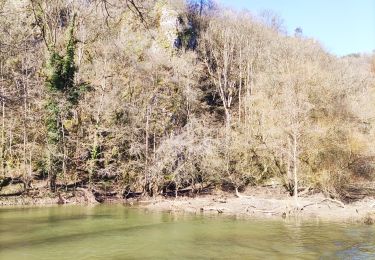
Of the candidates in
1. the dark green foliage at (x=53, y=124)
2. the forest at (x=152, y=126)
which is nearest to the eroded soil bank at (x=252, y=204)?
the forest at (x=152, y=126)

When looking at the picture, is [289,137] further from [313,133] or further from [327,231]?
[327,231]

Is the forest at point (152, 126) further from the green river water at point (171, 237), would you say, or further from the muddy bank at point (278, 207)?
the green river water at point (171, 237)

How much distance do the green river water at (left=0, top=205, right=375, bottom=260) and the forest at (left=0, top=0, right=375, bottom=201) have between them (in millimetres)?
8217

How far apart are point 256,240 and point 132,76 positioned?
2630 cm

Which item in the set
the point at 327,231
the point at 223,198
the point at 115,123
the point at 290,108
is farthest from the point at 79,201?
the point at 327,231

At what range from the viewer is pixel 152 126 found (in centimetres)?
4059

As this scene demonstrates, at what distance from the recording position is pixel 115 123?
136 feet

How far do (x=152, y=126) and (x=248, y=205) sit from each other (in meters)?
12.8

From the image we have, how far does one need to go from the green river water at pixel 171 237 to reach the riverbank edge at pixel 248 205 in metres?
2.11

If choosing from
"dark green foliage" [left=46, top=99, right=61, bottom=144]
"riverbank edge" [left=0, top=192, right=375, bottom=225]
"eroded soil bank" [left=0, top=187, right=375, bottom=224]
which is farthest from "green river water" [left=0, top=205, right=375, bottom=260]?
"dark green foliage" [left=46, top=99, right=61, bottom=144]

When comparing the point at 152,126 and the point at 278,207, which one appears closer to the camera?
the point at 278,207

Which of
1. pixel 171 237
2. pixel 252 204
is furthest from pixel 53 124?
pixel 171 237

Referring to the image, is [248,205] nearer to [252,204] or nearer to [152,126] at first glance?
[252,204]

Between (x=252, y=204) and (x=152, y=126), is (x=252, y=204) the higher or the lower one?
the lower one
